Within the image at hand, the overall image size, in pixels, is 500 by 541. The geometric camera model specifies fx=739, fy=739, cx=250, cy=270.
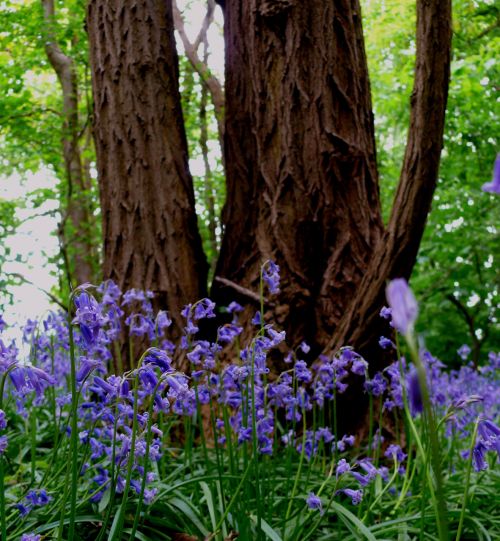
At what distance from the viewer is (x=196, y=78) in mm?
9008

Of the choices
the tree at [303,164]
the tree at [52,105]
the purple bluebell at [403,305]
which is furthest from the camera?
the tree at [52,105]

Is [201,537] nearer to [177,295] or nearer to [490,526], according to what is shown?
[490,526]

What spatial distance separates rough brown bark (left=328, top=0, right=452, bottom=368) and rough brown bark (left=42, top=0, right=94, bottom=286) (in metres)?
4.45

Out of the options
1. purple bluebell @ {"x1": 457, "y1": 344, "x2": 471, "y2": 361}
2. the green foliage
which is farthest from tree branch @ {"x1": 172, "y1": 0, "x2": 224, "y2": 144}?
purple bluebell @ {"x1": 457, "y1": 344, "x2": 471, "y2": 361}

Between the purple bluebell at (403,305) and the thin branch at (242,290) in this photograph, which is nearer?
the purple bluebell at (403,305)

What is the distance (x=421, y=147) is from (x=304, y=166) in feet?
3.31

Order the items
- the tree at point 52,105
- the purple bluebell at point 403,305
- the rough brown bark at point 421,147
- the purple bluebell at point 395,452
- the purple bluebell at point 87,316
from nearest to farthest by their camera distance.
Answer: the purple bluebell at point 403,305, the purple bluebell at point 87,316, the purple bluebell at point 395,452, the rough brown bark at point 421,147, the tree at point 52,105

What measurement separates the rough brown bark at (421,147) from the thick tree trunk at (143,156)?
4.13 feet

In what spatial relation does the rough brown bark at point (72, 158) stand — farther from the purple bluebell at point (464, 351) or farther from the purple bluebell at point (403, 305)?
the purple bluebell at point (403, 305)

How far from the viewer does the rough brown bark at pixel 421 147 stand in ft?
11.5

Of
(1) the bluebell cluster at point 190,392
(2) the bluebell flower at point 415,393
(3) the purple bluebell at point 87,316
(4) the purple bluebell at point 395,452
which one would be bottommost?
(4) the purple bluebell at point 395,452

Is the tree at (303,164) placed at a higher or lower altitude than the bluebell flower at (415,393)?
higher

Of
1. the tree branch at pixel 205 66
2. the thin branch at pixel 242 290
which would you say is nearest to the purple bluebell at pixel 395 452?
the thin branch at pixel 242 290

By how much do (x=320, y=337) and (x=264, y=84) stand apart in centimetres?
162
